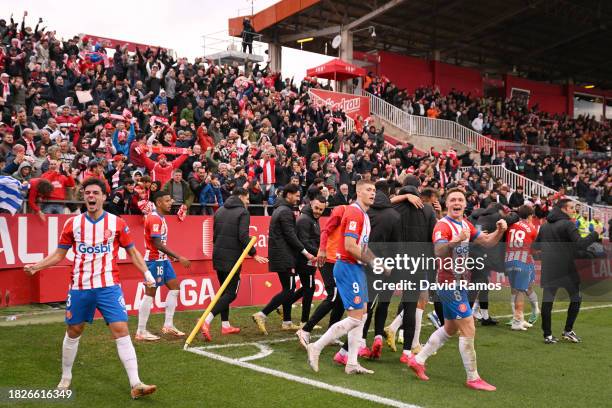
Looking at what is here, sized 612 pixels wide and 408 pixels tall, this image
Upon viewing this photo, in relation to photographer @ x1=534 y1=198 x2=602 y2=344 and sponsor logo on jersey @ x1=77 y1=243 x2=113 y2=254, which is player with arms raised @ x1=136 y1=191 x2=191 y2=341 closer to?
sponsor logo on jersey @ x1=77 y1=243 x2=113 y2=254

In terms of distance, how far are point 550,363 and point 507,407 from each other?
2.49 meters

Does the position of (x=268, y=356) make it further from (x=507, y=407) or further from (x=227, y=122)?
(x=227, y=122)

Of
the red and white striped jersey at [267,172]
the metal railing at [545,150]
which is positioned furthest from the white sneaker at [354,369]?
the metal railing at [545,150]

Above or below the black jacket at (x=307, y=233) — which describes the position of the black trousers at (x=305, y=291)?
below

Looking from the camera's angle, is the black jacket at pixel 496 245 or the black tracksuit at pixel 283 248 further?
the black jacket at pixel 496 245

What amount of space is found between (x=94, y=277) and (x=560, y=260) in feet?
23.3

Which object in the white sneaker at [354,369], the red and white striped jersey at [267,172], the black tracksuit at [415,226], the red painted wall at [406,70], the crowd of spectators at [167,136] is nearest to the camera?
the white sneaker at [354,369]

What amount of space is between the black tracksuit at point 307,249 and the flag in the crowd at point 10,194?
461cm

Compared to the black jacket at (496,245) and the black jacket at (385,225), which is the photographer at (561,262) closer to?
the black jacket at (496,245)

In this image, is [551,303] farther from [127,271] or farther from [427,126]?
[427,126]

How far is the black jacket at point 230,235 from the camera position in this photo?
941 cm

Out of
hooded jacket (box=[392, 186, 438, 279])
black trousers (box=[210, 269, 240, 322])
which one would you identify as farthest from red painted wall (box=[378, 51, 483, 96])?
hooded jacket (box=[392, 186, 438, 279])

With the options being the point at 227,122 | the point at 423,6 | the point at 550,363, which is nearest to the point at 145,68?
the point at 227,122

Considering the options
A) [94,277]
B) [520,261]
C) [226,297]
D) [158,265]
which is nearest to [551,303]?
[520,261]
